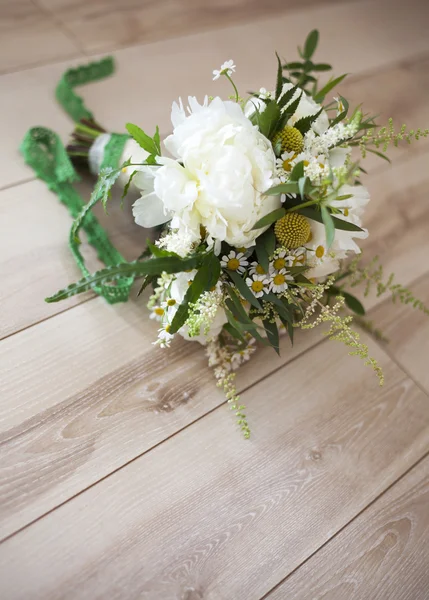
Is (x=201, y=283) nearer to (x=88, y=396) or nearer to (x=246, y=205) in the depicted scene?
(x=246, y=205)

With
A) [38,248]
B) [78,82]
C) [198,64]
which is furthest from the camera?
[198,64]

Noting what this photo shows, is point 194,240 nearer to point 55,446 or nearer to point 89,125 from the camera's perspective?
point 55,446

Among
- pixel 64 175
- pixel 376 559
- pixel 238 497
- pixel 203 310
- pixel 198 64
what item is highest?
pixel 198 64

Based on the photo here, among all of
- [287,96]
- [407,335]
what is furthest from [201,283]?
[407,335]

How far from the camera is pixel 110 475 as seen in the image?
0.78 m

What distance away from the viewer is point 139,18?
138 cm

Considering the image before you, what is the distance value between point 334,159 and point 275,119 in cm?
10

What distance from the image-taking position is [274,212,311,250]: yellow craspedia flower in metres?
0.68

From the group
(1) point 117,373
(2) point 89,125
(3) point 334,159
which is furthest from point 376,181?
(1) point 117,373

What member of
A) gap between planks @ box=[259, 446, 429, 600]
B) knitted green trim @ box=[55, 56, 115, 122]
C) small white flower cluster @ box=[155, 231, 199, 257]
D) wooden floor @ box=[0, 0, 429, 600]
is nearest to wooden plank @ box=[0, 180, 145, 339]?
wooden floor @ box=[0, 0, 429, 600]

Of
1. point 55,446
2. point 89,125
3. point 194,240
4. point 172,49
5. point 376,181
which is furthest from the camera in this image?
point 172,49

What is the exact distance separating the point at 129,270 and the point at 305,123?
1.01 feet

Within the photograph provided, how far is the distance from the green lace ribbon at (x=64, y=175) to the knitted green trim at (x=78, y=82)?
11 centimetres

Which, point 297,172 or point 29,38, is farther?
point 29,38
